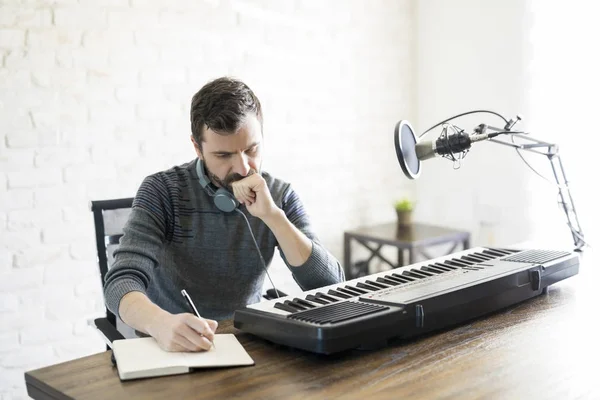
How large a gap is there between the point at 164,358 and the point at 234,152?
0.67 metres

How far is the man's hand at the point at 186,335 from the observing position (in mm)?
1291

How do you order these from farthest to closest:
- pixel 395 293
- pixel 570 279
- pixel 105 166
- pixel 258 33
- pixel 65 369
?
pixel 258 33 → pixel 105 166 → pixel 570 279 → pixel 395 293 → pixel 65 369

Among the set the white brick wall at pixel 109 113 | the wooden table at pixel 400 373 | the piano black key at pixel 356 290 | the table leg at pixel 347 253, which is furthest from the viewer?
the table leg at pixel 347 253

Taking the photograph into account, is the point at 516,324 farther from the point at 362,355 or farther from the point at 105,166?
the point at 105,166

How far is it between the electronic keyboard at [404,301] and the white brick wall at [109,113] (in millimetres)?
1415

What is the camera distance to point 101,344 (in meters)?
2.73

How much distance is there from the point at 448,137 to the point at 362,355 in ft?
1.96

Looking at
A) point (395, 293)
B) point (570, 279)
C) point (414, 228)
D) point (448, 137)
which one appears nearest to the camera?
point (395, 293)

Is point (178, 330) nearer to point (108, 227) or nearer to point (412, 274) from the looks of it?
point (412, 274)

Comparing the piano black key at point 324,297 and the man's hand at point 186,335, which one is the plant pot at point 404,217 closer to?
the piano black key at point 324,297

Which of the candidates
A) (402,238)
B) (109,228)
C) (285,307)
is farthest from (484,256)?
(402,238)

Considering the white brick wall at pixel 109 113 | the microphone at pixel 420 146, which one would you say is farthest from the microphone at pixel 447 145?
the white brick wall at pixel 109 113

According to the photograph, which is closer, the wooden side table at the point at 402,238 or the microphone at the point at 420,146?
the microphone at the point at 420,146

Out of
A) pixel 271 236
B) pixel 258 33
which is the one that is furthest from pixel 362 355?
pixel 258 33
